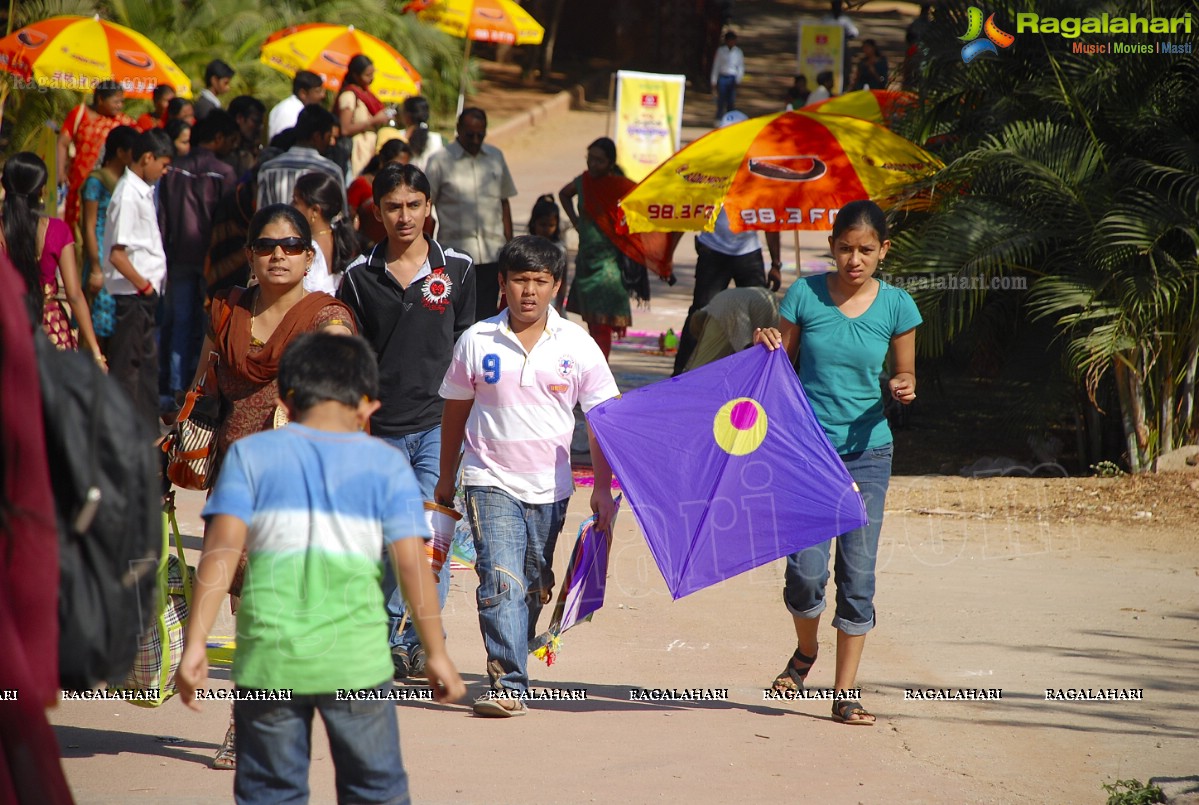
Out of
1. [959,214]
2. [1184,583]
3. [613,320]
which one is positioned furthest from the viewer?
[613,320]

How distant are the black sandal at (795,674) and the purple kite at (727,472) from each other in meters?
0.46

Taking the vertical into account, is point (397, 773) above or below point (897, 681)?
above

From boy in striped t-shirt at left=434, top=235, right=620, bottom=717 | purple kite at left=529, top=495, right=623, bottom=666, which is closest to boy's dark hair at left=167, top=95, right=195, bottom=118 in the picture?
boy in striped t-shirt at left=434, top=235, right=620, bottom=717

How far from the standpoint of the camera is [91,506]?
8.30 feet

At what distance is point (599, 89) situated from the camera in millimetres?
33031

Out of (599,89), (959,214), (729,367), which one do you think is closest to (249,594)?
(729,367)

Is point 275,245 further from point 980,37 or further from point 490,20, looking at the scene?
point 490,20

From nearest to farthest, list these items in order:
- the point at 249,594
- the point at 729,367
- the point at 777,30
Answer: the point at 249,594 < the point at 729,367 < the point at 777,30

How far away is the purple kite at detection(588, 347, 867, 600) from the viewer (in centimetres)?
512

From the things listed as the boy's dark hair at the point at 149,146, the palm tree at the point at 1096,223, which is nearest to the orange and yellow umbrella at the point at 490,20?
the boy's dark hair at the point at 149,146

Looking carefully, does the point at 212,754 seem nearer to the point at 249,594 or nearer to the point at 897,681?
the point at 249,594

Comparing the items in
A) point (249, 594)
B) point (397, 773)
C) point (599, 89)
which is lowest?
point (599, 89)

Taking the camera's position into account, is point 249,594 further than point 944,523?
No

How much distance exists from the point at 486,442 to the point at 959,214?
5075mm
